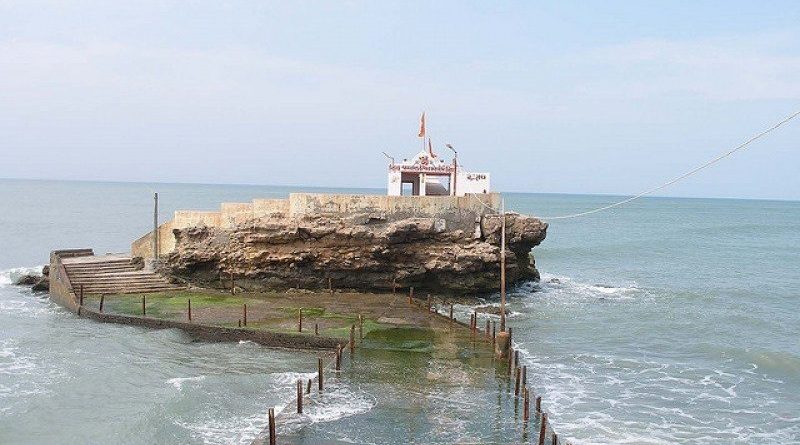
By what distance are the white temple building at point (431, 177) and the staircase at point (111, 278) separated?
15.1 meters

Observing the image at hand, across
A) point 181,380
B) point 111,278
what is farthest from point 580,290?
point 181,380

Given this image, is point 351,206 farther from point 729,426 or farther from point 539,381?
point 729,426

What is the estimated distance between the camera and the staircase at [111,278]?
40.4 metres

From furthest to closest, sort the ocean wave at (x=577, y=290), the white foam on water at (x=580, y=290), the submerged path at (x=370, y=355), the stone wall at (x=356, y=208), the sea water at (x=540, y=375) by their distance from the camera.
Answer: the white foam on water at (x=580, y=290)
the ocean wave at (x=577, y=290)
the stone wall at (x=356, y=208)
the sea water at (x=540, y=375)
the submerged path at (x=370, y=355)

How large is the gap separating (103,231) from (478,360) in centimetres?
8454

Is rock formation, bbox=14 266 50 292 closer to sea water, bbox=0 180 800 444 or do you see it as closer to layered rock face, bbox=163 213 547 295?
sea water, bbox=0 180 800 444

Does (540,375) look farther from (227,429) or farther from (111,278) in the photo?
(111,278)

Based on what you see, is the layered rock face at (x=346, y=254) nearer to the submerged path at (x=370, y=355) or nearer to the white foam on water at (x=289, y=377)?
the submerged path at (x=370, y=355)

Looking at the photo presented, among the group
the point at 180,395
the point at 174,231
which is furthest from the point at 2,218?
the point at 180,395

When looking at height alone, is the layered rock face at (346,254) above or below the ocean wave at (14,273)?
above

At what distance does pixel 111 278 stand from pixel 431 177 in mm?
20713

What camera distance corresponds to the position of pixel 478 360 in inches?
1111

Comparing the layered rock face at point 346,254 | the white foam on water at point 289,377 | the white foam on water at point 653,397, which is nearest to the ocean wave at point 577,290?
the layered rock face at point 346,254

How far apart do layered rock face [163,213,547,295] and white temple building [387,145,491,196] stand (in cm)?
402
